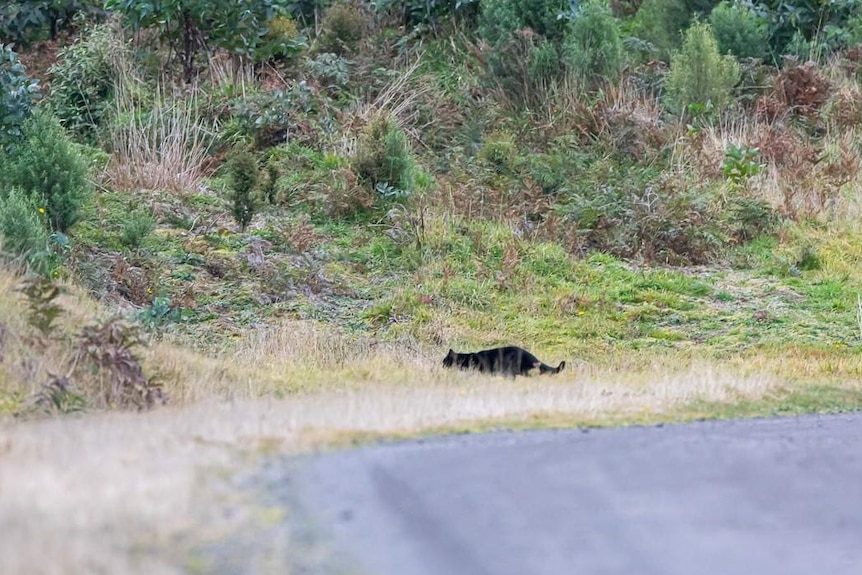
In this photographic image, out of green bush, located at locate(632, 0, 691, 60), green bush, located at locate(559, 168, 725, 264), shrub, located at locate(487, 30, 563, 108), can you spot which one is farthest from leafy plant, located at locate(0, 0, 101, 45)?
green bush, located at locate(559, 168, 725, 264)

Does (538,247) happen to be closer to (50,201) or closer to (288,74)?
(50,201)

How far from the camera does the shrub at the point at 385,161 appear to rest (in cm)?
1617

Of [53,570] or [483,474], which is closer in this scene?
[53,570]

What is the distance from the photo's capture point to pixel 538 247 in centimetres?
1493

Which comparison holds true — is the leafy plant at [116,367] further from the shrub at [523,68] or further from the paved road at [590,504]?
the shrub at [523,68]

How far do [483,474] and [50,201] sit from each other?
8.68 metres

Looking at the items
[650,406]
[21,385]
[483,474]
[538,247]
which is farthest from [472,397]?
[538,247]

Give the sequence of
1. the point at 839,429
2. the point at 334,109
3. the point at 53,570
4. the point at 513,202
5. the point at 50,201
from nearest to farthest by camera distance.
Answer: the point at 53,570, the point at 839,429, the point at 50,201, the point at 513,202, the point at 334,109

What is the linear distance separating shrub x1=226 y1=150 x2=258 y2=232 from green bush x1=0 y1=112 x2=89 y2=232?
5.42 feet

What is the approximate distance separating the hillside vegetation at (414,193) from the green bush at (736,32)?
0.05 metres

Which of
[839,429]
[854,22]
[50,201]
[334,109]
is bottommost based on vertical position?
[839,429]

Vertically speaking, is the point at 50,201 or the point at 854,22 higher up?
the point at 854,22

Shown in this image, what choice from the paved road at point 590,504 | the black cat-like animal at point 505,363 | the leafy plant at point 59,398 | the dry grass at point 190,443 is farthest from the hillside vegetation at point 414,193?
the paved road at point 590,504

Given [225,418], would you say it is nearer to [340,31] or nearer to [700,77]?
[700,77]
